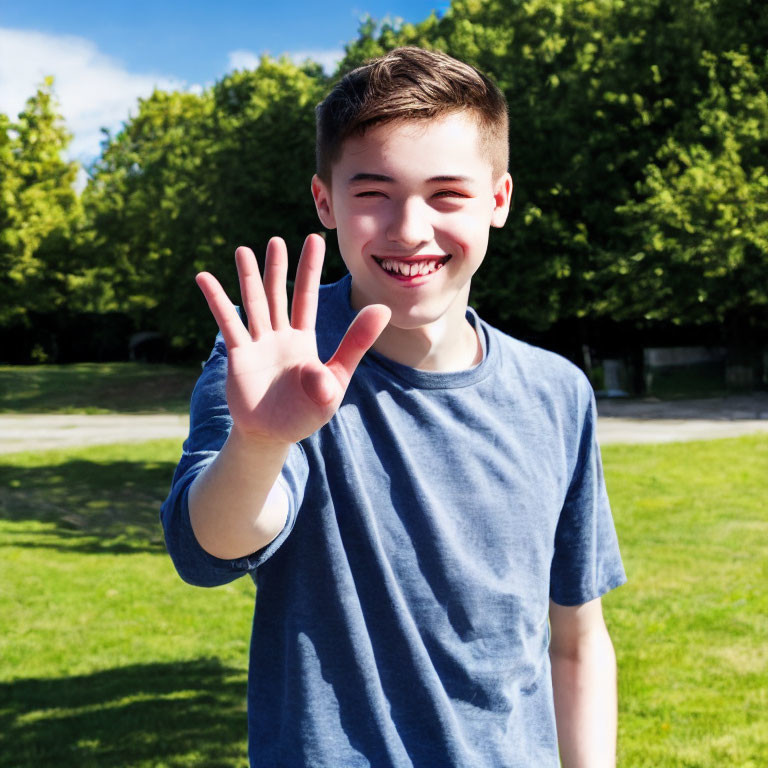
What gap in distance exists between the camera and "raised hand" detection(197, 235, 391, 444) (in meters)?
1.34

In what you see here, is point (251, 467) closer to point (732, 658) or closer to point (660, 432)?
point (732, 658)

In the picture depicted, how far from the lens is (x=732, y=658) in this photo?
21.1 feet

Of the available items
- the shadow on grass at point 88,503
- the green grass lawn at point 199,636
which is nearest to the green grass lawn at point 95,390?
the shadow on grass at point 88,503

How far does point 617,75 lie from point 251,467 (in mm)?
22351

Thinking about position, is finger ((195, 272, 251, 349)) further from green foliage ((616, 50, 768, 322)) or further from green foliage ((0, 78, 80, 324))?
green foliage ((0, 78, 80, 324))

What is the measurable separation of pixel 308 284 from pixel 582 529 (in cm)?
83

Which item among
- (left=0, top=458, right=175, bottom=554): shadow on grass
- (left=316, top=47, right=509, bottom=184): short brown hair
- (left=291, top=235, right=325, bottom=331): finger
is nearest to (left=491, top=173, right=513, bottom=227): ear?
(left=316, top=47, right=509, bottom=184): short brown hair

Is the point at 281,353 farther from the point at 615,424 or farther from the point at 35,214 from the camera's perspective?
the point at 35,214

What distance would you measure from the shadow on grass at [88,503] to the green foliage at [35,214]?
13.6m

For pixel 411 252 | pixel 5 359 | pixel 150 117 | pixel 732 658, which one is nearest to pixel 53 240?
pixel 5 359

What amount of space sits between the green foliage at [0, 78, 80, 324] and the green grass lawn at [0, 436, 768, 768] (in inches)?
689

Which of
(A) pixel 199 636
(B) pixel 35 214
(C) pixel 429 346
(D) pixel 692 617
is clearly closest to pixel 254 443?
(C) pixel 429 346

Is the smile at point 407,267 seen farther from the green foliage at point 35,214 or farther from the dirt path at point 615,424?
the green foliage at point 35,214

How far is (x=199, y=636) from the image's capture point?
23.1ft
